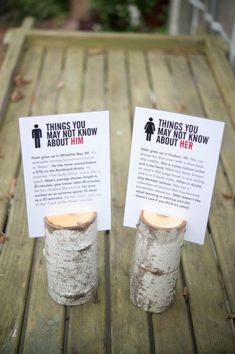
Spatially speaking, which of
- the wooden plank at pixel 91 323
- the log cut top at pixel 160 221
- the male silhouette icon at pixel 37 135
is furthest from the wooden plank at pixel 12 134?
the log cut top at pixel 160 221

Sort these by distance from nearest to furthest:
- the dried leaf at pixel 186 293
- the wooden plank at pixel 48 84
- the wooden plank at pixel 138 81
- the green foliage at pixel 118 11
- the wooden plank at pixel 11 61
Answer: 1. the dried leaf at pixel 186 293
2. the wooden plank at pixel 11 61
3. the wooden plank at pixel 48 84
4. the wooden plank at pixel 138 81
5. the green foliage at pixel 118 11

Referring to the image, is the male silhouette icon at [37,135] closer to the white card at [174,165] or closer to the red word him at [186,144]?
the white card at [174,165]

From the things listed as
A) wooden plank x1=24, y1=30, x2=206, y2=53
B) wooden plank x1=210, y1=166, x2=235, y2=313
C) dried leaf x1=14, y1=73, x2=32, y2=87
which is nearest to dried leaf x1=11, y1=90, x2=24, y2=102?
dried leaf x1=14, y1=73, x2=32, y2=87

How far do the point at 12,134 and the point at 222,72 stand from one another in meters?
1.88

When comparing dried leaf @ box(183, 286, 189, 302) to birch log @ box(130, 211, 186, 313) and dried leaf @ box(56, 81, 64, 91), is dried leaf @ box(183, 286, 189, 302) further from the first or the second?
dried leaf @ box(56, 81, 64, 91)

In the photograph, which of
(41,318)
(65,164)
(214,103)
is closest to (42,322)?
(41,318)

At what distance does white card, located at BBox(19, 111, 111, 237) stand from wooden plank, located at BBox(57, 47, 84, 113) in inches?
72.1

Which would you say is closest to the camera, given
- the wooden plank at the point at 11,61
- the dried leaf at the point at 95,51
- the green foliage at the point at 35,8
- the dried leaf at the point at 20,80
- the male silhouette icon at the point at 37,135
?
the male silhouette icon at the point at 37,135

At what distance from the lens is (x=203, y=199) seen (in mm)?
1993

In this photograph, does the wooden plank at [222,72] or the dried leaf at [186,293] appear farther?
the wooden plank at [222,72]

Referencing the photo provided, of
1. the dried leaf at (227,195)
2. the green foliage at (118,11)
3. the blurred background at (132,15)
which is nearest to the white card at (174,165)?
the dried leaf at (227,195)

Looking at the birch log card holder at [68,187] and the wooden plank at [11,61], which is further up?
the birch log card holder at [68,187]

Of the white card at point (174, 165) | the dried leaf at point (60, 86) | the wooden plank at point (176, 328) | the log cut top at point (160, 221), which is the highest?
the white card at point (174, 165)

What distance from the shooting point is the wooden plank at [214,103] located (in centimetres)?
320
